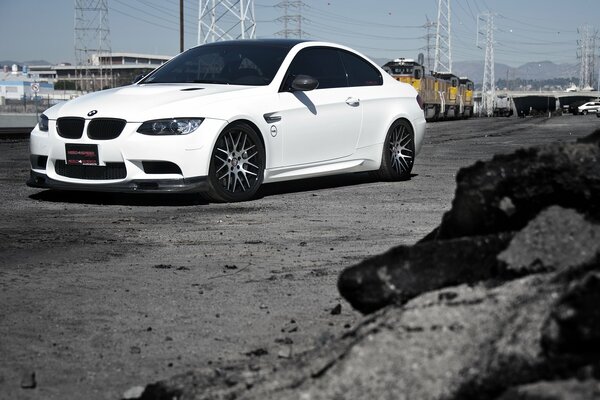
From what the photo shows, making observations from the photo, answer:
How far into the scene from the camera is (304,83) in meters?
9.30

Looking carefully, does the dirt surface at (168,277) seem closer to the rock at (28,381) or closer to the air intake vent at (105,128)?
the rock at (28,381)

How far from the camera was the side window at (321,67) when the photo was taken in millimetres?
9766

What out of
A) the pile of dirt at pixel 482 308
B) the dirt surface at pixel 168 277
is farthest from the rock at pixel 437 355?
the dirt surface at pixel 168 277

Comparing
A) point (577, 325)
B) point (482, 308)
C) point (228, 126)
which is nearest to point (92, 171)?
point (228, 126)

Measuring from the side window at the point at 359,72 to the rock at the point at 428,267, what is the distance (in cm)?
734

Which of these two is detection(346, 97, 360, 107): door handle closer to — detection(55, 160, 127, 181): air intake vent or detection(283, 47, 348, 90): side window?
detection(283, 47, 348, 90): side window

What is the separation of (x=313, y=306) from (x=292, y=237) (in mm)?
2311

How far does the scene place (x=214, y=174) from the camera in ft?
28.5

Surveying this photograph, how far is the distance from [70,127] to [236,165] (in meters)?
1.53

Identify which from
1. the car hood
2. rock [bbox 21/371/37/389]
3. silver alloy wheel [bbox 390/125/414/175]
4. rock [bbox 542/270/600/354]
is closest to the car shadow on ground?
silver alloy wheel [bbox 390/125/414/175]

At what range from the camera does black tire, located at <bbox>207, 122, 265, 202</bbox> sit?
28.5 ft

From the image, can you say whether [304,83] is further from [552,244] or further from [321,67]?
[552,244]

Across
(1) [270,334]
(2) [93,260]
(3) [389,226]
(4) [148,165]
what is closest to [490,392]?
(1) [270,334]

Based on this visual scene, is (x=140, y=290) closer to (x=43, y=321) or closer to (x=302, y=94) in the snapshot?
(x=43, y=321)
